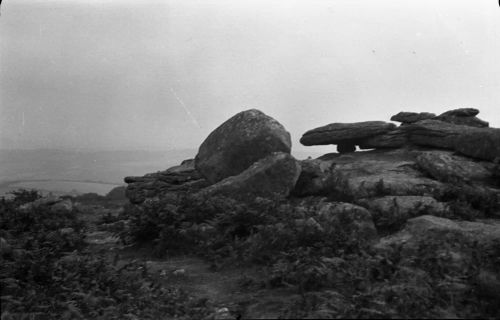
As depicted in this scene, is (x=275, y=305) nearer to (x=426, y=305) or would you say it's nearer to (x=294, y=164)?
(x=426, y=305)

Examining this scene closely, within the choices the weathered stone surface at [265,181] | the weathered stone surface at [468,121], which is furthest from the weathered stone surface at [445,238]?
the weathered stone surface at [468,121]

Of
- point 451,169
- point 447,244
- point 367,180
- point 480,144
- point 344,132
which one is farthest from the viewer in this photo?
point 344,132

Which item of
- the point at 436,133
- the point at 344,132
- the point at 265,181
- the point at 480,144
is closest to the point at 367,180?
the point at 265,181

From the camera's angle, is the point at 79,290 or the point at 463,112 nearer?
the point at 79,290

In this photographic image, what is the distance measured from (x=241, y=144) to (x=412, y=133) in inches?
364

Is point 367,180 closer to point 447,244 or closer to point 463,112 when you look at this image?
point 447,244

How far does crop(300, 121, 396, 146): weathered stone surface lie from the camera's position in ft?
71.7

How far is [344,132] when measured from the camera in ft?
72.1

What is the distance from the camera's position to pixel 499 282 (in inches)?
294

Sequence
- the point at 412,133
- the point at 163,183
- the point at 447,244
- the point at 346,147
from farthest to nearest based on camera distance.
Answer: the point at 346,147
the point at 412,133
the point at 163,183
the point at 447,244

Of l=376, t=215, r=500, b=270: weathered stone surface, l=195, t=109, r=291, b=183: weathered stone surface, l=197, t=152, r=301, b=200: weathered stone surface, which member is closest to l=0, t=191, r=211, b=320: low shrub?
l=376, t=215, r=500, b=270: weathered stone surface

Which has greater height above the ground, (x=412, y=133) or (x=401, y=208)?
(x=412, y=133)

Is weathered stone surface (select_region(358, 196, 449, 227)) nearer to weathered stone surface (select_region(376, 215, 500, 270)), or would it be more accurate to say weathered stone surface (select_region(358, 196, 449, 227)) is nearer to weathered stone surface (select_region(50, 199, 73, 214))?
weathered stone surface (select_region(376, 215, 500, 270))

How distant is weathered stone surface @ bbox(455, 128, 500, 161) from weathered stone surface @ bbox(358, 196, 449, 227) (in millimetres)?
6462
